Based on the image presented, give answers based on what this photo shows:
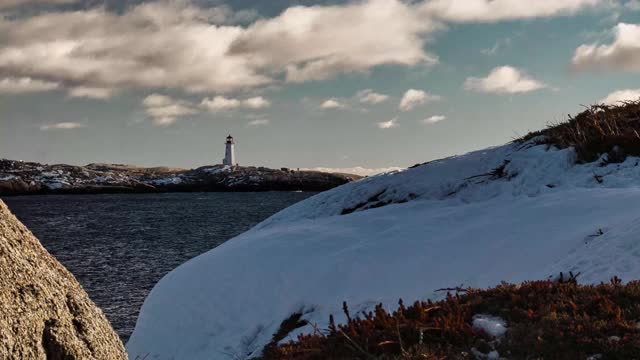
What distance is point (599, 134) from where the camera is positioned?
57.8 feet

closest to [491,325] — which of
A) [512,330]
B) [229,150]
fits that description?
[512,330]

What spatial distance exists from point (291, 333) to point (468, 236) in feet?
17.0

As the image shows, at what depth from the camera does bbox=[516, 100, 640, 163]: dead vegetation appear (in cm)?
1644

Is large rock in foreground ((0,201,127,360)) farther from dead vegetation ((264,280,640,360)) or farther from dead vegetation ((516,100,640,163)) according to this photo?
dead vegetation ((516,100,640,163))

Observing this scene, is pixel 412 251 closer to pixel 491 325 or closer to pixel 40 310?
pixel 491 325

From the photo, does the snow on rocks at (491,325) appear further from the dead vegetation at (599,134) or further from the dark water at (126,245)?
the dark water at (126,245)

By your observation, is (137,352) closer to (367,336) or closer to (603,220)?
(367,336)

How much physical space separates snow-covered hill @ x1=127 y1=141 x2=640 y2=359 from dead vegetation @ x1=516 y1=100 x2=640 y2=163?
13.5 inches

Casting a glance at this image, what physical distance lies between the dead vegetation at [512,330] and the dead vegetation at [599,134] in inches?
448

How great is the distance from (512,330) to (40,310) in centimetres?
436

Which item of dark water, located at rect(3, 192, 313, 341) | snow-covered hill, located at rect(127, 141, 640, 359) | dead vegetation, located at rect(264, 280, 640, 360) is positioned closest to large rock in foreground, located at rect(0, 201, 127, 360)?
dead vegetation, located at rect(264, 280, 640, 360)

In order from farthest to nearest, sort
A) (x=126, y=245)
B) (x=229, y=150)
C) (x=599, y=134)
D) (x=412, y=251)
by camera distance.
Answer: (x=229, y=150) < (x=126, y=245) < (x=599, y=134) < (x=412, y=251)

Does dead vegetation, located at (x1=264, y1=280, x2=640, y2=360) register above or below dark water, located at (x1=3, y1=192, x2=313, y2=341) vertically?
above

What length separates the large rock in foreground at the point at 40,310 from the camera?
14.8ft
